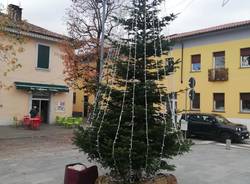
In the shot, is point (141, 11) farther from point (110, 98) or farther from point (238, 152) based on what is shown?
point (238, 152)

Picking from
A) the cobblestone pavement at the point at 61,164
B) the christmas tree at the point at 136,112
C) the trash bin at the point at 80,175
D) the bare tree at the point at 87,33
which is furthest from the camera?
the bare tree at the point at 87,33

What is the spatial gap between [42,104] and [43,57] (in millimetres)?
3409

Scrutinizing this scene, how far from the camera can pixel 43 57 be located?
25.8 m

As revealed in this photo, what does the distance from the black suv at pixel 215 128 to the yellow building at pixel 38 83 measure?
10428 millimetres

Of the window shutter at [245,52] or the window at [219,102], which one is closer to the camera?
the window shutter at [245,52]

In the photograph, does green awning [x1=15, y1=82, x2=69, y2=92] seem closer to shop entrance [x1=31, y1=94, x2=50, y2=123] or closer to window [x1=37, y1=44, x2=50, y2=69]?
shop entrance [x1=31, y1=94, x2=50, y2=123]

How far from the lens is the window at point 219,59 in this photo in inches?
1035

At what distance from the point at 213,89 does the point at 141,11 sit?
66.3 feet

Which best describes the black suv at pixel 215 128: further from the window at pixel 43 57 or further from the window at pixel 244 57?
the window at pixel 43 57

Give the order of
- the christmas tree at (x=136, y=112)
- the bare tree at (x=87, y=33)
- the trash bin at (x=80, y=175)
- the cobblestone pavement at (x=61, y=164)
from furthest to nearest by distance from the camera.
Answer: the bare tree at (x=87, y=33), the cobblestone pavement at (x=61, y=164), the trash bin at (x=80, y=175), the christmas tree at (x=136, y=112)

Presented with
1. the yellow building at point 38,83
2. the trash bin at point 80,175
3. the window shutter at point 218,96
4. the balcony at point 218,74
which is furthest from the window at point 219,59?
the trash bin at point 80,175

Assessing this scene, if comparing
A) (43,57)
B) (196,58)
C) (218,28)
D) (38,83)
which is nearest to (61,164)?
(38,83)

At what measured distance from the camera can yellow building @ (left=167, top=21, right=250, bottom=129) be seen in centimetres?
2473

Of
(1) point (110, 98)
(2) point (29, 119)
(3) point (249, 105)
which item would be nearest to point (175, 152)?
(1) point (110, 98)
